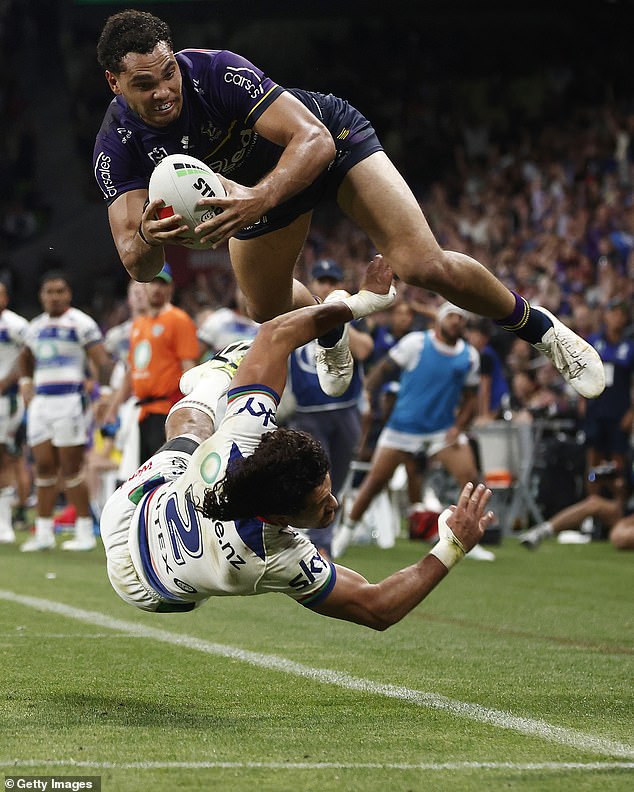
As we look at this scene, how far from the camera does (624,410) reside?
1449 cm

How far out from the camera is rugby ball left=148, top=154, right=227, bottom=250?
16.7 ft

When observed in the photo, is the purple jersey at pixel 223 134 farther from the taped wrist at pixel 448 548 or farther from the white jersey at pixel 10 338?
the white jersey at pixel 10 338

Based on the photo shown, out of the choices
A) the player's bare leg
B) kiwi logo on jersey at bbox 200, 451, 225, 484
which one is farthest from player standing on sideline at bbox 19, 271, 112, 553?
kiwi logo on jersey at bbox 200, 451, 225, 484

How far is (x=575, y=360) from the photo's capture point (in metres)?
6.47

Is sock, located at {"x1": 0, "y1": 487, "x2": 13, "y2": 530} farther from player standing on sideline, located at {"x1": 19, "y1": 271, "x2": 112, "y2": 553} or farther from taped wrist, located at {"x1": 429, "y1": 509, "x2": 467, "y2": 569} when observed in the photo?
taped wrist, located at {"x1": 429, "y1": 509, "x2": 467, "y2": 569}

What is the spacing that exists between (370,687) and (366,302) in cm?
172

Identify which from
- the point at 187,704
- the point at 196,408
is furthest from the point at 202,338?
the point at 187,704

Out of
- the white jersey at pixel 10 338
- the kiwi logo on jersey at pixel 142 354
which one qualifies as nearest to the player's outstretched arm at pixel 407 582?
the kiwi logo on jersey at pixel 142 354

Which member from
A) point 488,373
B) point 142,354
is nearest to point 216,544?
point 142,354

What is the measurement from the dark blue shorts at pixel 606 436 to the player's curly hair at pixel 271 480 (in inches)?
406

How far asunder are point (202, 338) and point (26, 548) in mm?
2596

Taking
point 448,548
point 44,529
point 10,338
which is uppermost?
point 10,338

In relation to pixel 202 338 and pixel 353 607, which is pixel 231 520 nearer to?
pixel 353 607

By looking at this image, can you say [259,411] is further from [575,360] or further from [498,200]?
[498,200]
